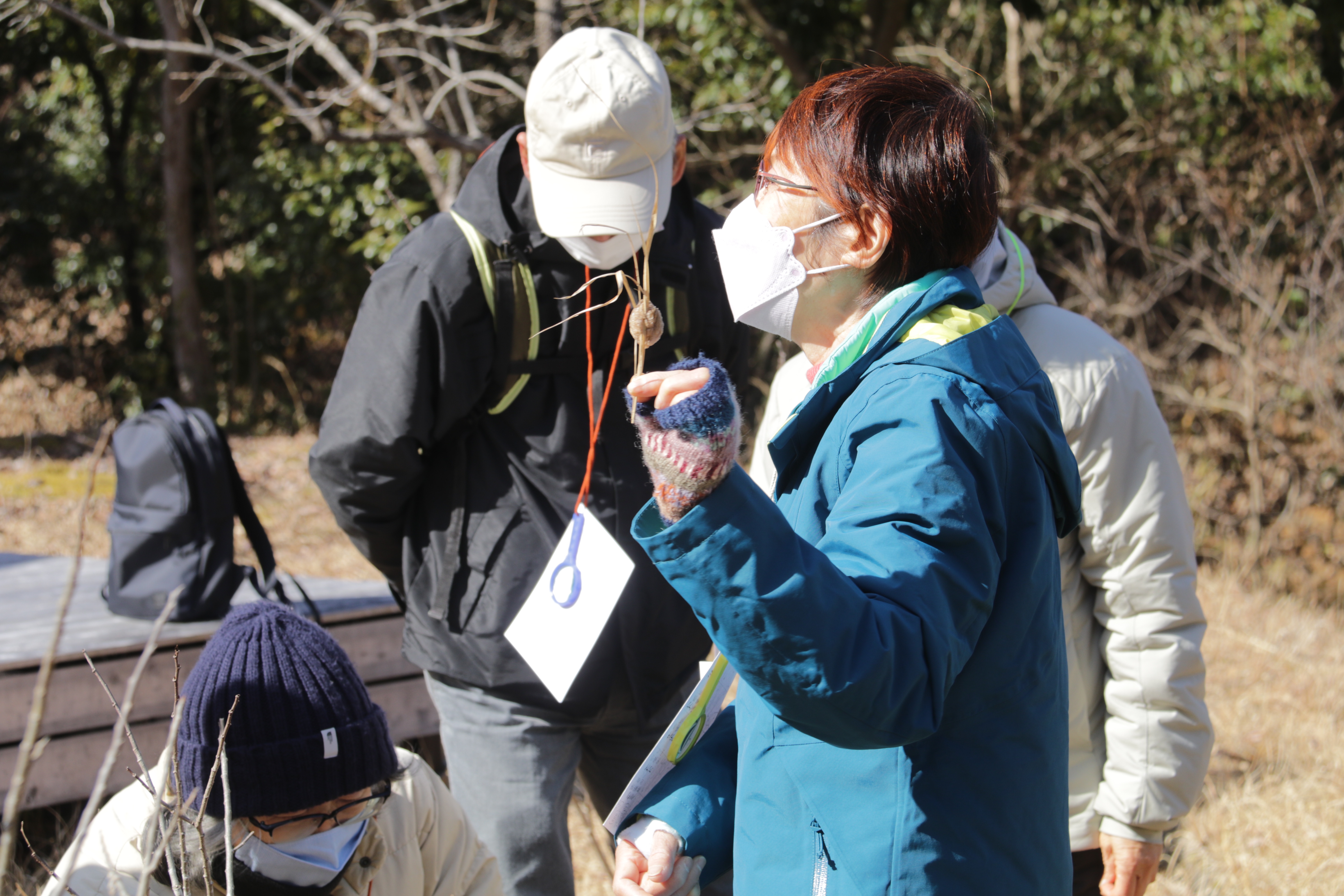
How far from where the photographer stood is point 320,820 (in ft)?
5.35

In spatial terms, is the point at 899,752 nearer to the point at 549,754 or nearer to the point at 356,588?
the point at 549,754

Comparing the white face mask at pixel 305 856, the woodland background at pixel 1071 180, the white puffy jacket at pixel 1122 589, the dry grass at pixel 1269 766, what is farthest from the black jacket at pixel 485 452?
the woodland background at pixel 1071 180

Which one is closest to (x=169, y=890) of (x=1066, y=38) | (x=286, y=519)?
(x=286, y=519)

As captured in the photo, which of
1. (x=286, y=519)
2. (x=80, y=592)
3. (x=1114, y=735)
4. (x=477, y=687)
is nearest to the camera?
(x=1114, y=735)

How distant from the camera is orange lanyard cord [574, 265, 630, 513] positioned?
1.93 m

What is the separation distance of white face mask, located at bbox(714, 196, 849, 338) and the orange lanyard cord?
0.71 m

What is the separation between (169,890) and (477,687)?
60 centimetres

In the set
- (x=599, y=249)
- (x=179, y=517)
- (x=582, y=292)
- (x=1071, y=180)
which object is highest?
(x=599, y=249)

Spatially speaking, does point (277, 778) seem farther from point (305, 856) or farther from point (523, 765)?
point (523, 765)

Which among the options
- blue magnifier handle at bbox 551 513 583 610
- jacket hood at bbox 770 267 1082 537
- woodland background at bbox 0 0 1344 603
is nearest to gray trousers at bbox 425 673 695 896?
blue magnifier handle at bbox 551 513 583 610

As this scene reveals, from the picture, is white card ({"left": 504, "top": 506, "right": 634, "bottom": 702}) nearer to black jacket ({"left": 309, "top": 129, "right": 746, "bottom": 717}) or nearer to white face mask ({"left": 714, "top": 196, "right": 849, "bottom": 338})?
black jacket ({"left": 309, "top": 129, "right": 746, "bottom": 717})

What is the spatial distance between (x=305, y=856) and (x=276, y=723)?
0.21 m

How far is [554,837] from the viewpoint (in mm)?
2006

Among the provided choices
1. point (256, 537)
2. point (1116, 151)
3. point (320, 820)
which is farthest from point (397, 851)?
point (1116, 151)
